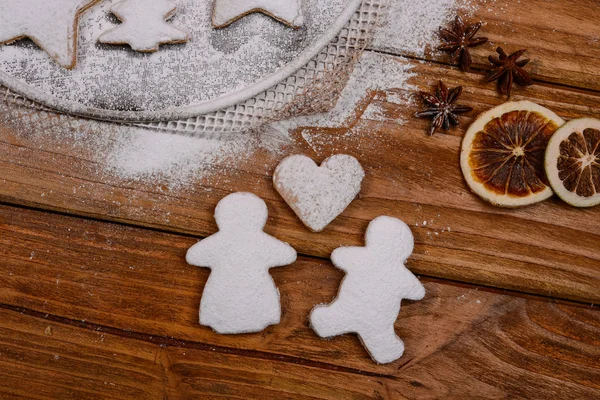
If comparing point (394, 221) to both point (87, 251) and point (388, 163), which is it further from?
point (87, 251)

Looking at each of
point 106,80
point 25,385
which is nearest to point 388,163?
point 106,80

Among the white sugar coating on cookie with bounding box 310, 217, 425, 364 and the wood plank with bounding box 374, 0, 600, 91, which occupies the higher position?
the wood plank with bounding box 374, 0, 600, 91

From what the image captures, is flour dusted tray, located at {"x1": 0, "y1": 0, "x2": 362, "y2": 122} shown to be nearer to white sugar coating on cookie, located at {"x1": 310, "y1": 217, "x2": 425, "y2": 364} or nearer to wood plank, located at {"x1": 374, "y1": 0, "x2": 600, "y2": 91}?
wood plank, located at {"x1": 374, "y1": 0, "x2": 600, "y2": 91}

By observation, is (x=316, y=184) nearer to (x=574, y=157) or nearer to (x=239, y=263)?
(x=239, y=263)

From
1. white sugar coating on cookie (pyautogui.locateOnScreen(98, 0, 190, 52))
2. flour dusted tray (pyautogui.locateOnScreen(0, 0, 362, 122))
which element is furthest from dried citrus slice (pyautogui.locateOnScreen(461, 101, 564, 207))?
white sugar coating on cookie (pyautogui.locateOnScreen(98, 0, 190, 52))

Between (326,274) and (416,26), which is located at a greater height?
(416,26)

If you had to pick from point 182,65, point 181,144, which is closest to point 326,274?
point 181,144
